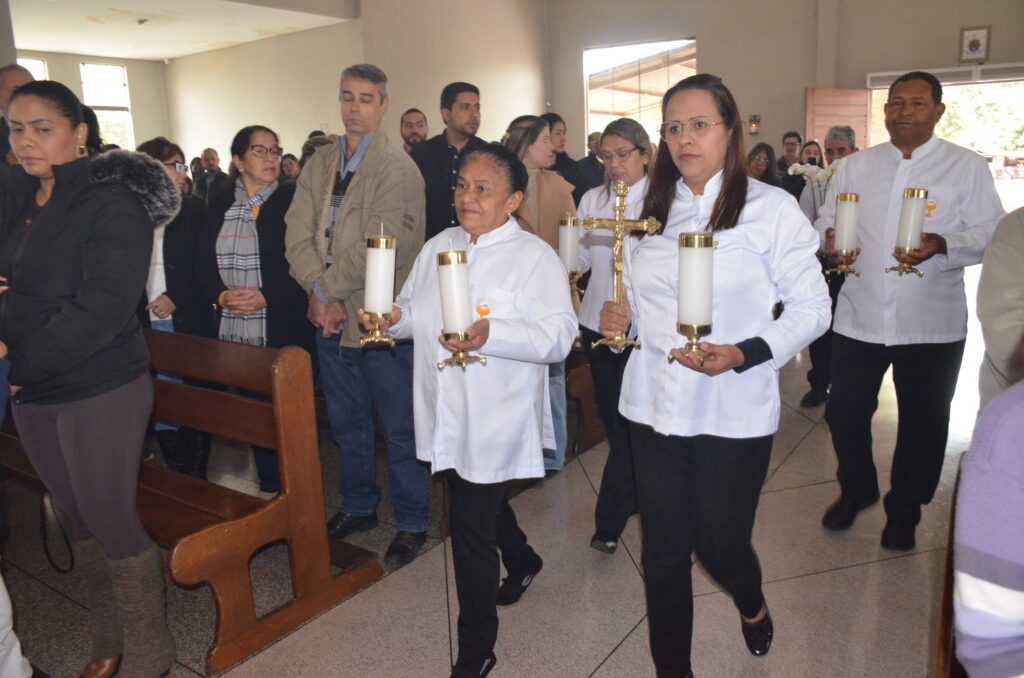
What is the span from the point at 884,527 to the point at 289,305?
8.30ft

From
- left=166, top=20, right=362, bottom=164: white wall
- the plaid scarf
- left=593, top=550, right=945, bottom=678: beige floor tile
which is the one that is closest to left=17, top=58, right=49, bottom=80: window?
left=166, top=20, right=362, bottom=164: white wall

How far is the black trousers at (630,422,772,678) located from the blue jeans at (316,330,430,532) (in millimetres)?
1260

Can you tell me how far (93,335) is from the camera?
1898 millimetres

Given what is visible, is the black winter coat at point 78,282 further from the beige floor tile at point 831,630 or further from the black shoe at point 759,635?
the black shoe at point 759,635

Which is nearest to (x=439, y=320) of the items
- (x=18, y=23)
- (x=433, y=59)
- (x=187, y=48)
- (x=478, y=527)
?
(x=478, y=527)

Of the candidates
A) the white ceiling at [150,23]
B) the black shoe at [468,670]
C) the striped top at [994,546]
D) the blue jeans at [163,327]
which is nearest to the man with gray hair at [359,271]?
the black shoe at [468,670]

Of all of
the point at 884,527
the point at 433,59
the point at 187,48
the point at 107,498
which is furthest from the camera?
the point at 187,48

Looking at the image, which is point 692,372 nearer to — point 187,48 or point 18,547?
point 18,547

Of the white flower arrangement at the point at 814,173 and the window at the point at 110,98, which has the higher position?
the window at the point at 110,98

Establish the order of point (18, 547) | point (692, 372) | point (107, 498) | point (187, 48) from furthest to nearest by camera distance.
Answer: point (187, 48)
point (18, 547)
point (107, 498)
point (692, 372)

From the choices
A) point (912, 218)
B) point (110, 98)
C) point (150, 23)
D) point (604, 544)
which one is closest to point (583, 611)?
point (604, 544)

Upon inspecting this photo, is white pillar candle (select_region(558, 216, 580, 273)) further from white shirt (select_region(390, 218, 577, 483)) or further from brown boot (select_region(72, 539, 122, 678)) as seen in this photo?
brown boot (select_region(72, 539, 122, 678))

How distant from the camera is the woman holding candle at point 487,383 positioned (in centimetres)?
202

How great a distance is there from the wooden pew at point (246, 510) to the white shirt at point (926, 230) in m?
1.98
